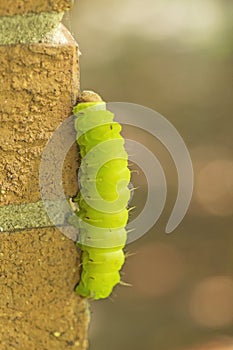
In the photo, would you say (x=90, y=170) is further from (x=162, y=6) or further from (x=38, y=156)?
(x=162, y=6)

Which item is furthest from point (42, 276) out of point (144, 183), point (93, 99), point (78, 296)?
point (144, 183)

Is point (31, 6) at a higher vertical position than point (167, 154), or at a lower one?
higher

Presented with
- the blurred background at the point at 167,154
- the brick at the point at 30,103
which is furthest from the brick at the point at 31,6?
the blurred background at the point at 167,154

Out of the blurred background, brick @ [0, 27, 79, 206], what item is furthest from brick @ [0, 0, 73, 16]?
the blurred background

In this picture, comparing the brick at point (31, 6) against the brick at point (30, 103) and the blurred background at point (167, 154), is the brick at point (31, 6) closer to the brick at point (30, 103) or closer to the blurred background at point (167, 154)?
the brick at point (30, 103)

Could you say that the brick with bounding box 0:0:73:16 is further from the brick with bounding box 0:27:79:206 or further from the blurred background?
the blurred background

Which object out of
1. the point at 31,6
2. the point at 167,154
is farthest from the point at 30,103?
the point at 167,154

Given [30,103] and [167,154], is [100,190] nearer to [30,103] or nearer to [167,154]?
[30,103]
